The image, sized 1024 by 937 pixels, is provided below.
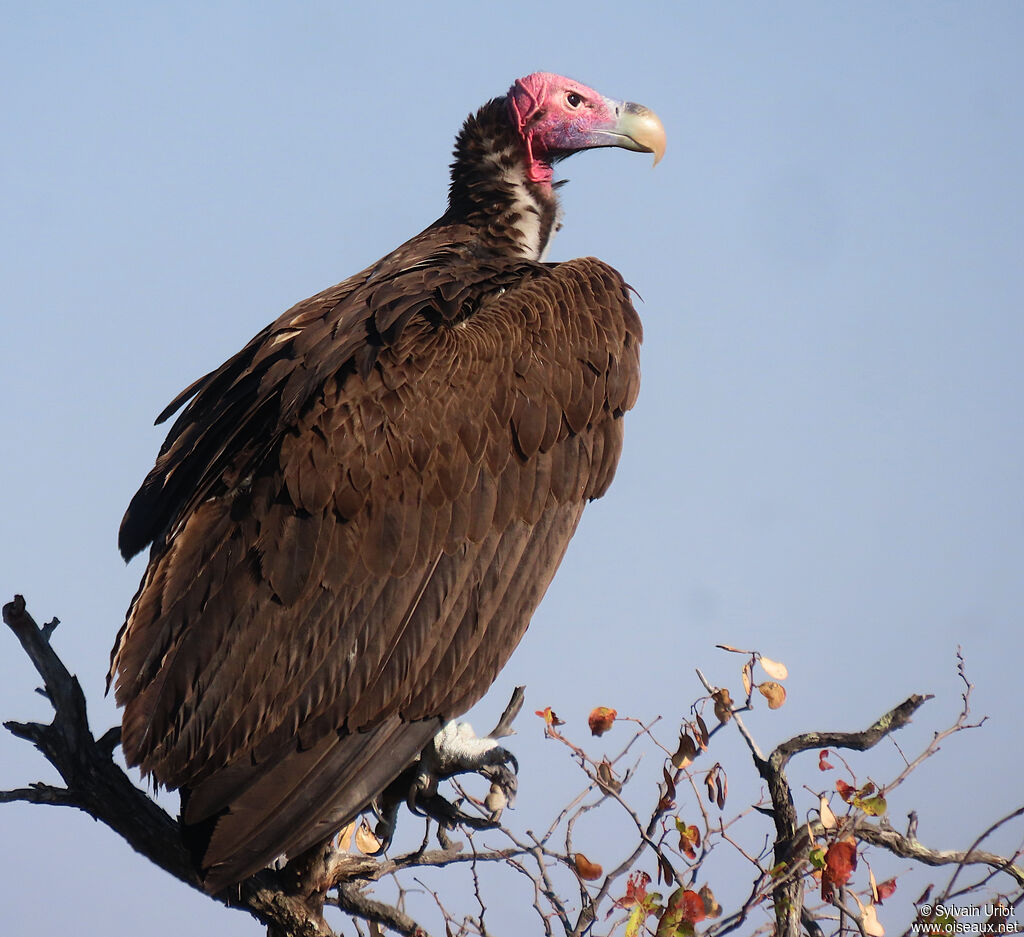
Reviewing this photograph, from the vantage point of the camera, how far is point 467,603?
185 inches

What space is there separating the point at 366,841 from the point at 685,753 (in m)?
1.26

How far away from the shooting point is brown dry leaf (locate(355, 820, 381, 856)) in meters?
4.70

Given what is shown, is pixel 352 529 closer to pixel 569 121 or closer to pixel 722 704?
pixel 722 704

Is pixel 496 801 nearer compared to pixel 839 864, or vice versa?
pixel 839 864

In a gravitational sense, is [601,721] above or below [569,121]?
below

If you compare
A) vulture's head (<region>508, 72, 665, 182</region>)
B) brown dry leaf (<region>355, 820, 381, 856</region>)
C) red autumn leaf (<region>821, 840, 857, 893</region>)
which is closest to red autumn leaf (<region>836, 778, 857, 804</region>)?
red autumn leaf (<region>821, 840, 857, 893</region>)

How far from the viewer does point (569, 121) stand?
6.40m

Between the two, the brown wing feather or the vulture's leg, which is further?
the vulture's leg

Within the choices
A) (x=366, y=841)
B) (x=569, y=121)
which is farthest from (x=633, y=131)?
(x=366, y=841)

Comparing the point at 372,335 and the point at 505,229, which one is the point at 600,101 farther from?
the point at 372,335

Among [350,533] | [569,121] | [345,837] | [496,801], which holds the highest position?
[569,121]

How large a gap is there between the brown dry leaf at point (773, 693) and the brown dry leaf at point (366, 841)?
1.46 meters

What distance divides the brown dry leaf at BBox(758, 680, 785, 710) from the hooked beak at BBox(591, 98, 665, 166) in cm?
296

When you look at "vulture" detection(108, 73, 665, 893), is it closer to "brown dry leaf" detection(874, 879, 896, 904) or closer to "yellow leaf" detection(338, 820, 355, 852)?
"yellow leaf" detection(338, 820, 355, 852)
